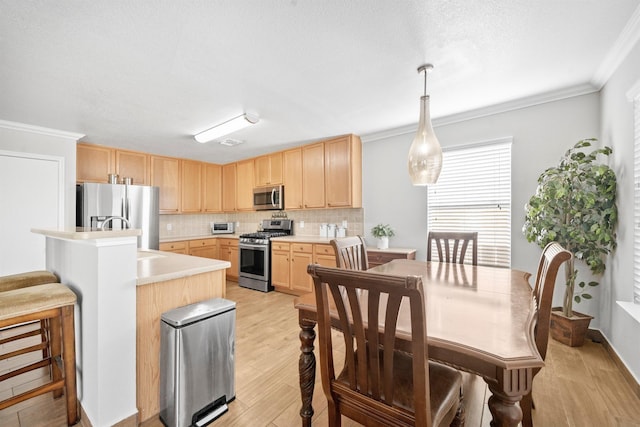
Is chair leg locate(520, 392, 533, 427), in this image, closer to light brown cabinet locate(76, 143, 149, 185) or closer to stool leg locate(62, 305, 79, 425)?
stool leg locate(62, 305, 79, 425)

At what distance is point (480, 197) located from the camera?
10.2 feet

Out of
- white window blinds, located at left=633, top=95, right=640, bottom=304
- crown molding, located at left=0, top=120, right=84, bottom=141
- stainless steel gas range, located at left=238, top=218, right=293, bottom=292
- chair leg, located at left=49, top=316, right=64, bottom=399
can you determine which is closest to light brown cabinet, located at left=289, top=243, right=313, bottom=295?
stainless steel gas range, located at left=238, top=218, right=293, bottom=292

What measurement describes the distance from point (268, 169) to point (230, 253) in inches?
72.8

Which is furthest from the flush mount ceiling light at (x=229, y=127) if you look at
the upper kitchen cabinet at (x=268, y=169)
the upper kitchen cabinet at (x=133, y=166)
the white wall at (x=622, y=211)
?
the white wall at (x=622, y=211)

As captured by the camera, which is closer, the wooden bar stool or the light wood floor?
the wooden bar stool

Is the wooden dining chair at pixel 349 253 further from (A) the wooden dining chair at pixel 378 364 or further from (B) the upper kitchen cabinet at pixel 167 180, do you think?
(B) the upper kitchen cabinet at pixel 167 180

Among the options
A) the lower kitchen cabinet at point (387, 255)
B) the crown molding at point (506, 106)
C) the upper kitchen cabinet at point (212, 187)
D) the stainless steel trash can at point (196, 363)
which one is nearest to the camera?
the stainless steel trash can at point (196, 363)

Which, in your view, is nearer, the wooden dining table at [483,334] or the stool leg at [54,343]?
the wooden dining table at [483,334]

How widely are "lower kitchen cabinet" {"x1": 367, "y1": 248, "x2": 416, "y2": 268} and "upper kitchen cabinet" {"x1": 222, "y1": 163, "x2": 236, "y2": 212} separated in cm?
331

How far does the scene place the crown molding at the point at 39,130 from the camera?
3102mm

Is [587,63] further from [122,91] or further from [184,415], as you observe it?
[122,91]

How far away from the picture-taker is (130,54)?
1.87 metres

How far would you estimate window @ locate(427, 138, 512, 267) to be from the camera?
9.70 feet

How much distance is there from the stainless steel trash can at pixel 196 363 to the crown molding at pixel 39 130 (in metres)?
3.49
